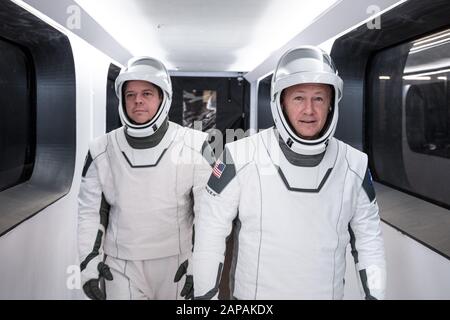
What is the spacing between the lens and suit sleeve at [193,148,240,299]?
4.46 ft

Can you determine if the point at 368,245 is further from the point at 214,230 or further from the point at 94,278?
the point at 94,278

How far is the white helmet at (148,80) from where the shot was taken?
5.93 ft

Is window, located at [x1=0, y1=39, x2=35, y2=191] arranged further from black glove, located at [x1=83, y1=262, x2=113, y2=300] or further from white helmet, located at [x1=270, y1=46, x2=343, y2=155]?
white helmet, located at [x1=270, y1=46, x2=343, y2=155]

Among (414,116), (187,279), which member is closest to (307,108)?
(187,279)

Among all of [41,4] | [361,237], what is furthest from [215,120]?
[361,237]

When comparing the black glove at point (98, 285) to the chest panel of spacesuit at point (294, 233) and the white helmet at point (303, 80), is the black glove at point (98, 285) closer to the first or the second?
the chest panel of spacesuit at point (294, 233)

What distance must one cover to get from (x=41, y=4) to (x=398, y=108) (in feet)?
6.98

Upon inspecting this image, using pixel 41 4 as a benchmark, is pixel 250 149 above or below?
below

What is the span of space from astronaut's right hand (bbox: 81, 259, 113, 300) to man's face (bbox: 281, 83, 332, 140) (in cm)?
97

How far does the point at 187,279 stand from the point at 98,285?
366 millimetres

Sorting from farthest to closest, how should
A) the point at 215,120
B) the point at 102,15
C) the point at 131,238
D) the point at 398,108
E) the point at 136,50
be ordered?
the point at 215,120 → the point at 136,50 → the point at 102,15 → the point at 398,108 → the point at 131,238

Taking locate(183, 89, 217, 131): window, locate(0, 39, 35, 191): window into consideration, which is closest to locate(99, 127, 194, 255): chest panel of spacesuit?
locate(0, 39, 35, 191): window

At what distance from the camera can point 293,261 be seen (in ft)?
4.45

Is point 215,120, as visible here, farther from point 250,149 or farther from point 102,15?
point 250,149
